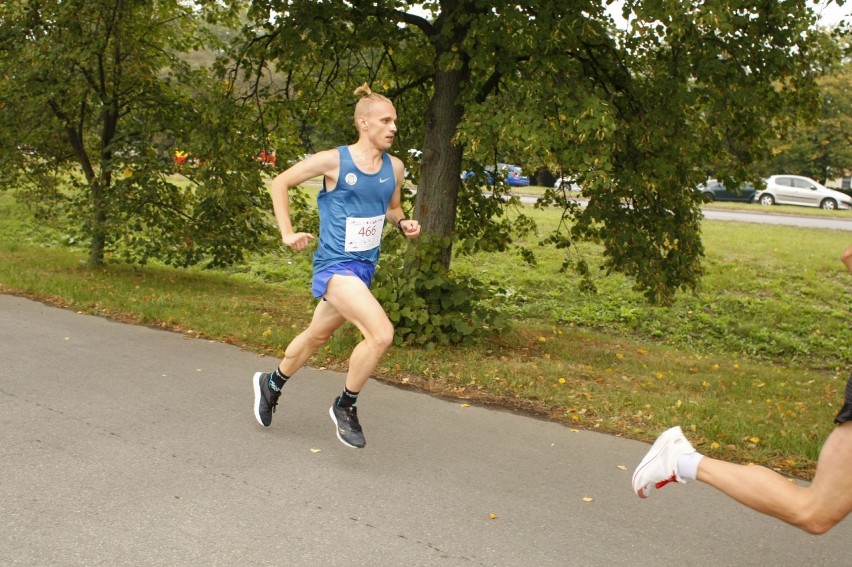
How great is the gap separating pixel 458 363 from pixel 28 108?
722 cm

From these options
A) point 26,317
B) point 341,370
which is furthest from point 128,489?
point 26,317

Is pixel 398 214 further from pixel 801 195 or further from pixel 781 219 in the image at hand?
pixel 801 195

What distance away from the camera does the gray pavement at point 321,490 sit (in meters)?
4.09

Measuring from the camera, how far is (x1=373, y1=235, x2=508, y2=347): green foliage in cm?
871

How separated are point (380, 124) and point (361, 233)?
0.63 meters

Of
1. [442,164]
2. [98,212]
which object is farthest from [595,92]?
[98,212]

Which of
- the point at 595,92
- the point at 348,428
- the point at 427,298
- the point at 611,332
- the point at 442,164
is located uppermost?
the point at 595,92

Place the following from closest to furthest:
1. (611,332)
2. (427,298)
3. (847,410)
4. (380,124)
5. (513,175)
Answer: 1. (847,410)
2. (380,124)
3. (427,298)
4. (513,175)
5. (611,332)

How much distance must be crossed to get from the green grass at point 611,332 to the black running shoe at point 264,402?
1624 mm

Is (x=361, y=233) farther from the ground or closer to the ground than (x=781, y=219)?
farther from the ground

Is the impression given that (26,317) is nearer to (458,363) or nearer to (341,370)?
(341,370)

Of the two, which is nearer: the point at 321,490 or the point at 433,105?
the point at 321,490

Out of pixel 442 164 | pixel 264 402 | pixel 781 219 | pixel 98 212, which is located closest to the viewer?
pixel 264 402

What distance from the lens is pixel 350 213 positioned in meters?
5.43
